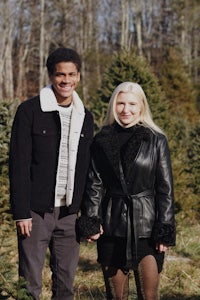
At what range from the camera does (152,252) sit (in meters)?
2.99

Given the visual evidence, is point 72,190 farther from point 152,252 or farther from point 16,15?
point 16,15

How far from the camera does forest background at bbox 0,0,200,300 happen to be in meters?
4.97

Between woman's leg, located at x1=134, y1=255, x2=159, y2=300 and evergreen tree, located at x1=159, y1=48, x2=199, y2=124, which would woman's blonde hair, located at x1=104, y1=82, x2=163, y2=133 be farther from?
evergreen tree, located at x1=159, y1=48, x2=199, y2=124

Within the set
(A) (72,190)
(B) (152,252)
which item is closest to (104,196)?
(A) (72,190)

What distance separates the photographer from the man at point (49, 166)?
2.94 metres

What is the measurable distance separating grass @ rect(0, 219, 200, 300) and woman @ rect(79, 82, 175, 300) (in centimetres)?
99

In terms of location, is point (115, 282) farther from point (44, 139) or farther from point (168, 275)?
point (168, 275)

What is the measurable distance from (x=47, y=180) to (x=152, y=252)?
80 centimetres

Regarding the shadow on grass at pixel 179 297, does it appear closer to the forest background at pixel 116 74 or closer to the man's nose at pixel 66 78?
the forest background at pixel 116 74

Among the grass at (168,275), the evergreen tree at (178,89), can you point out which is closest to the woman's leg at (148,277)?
the grass at (168,275)

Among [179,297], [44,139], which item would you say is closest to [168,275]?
[179,297]

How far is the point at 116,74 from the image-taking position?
725 centimetres

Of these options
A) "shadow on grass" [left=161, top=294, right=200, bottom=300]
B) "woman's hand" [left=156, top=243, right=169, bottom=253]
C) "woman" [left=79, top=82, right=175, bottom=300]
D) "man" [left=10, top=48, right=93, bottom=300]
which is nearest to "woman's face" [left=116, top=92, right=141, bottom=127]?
"woman" [left=79, top=82, right=175, bottom=300]

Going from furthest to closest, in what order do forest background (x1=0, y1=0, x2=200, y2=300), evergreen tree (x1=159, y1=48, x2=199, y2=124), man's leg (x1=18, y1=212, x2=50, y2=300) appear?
1. evergreen tree (x1=159, y1=48, x2=199, y2=124)
2. forest background (x1=0, y1=0, x2=200, y2=300)
3. man's leg (x1=18, y1=212, x2=50, y2=300)
